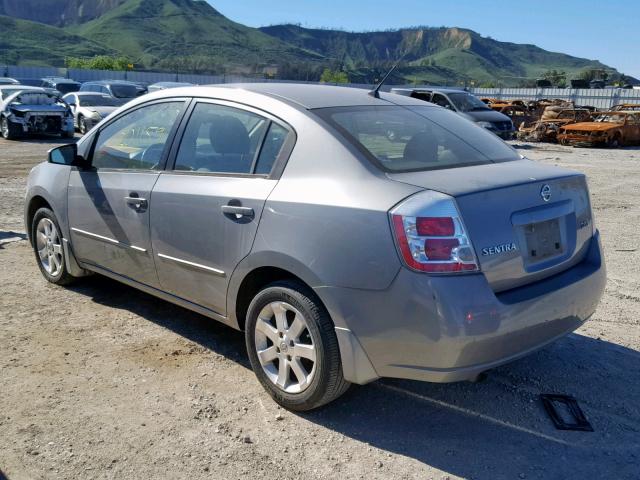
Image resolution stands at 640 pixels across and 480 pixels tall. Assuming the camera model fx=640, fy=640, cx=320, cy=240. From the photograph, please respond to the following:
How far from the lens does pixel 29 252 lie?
6.61 meters

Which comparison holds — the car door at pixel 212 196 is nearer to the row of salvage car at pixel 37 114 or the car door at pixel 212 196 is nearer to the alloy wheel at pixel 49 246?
the alloy wheel at pixel 49 246

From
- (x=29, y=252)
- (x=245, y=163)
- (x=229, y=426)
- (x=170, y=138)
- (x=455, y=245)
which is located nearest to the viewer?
(x=455, y=245)

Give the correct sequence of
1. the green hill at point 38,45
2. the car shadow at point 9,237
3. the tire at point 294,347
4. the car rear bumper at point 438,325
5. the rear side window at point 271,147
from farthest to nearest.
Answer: the green hill at point 38,45
the car shadow at point 9,237
the rear side window at point 271,147
the tire at point 294,347
the car rear bumper at point 438,325

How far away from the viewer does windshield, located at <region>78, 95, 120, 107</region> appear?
71.5ft

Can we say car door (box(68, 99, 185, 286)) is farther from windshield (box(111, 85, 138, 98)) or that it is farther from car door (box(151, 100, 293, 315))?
windshield (box(111, 85, 138, 98))

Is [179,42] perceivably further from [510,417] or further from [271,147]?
[510,417]

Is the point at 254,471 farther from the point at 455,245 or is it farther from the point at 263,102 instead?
the point at 263,102

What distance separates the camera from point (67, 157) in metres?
4.91

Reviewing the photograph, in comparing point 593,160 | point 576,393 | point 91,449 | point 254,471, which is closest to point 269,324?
point 254,471

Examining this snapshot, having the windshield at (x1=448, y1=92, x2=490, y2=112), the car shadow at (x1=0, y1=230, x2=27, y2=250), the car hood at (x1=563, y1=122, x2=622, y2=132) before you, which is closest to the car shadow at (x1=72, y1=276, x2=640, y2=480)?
the car shadow at (x1=0, y1=230, x2=27, y2=250)

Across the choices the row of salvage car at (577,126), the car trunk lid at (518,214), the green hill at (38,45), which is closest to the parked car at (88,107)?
the row of salvage car at (577,126)

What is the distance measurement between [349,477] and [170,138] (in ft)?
8.05

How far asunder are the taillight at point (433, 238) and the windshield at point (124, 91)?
2378cm

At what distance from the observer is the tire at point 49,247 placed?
5.30 m
